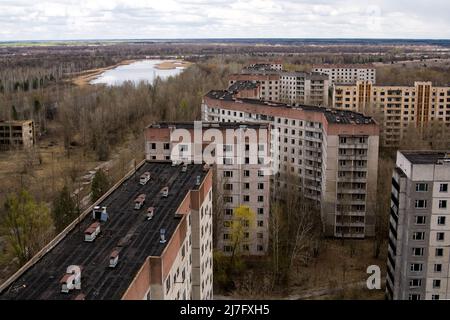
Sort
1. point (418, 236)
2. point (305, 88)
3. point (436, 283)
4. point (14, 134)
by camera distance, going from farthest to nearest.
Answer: point (305, 88) → point (14, 134) → point (436, 283) → point (418, 236)

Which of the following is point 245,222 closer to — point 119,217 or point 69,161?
point 119,217

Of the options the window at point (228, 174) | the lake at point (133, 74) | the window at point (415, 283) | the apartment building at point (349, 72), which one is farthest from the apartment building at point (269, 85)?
the window at point (415, 283)

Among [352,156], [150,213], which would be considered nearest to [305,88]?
[352,156]

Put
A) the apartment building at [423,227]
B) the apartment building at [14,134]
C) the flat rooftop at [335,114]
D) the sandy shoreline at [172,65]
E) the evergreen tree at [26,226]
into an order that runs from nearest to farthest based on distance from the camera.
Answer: the apartment building at [423,227] → the evergreen tree at [26,226] → the flat rooftop at [335,114] → the apartment building at [14,134] → the sandy shoreline at [172,65]

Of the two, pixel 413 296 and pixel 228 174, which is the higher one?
pixel 228 174

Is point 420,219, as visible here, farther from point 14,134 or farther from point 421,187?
point 14,134

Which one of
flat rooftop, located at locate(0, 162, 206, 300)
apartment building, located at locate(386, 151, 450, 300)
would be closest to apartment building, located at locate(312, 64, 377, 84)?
apartment building, located at locate(386, 151, 450, 300)

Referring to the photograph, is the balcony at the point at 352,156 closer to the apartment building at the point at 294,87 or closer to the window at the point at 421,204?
the window at the point at 421,204
